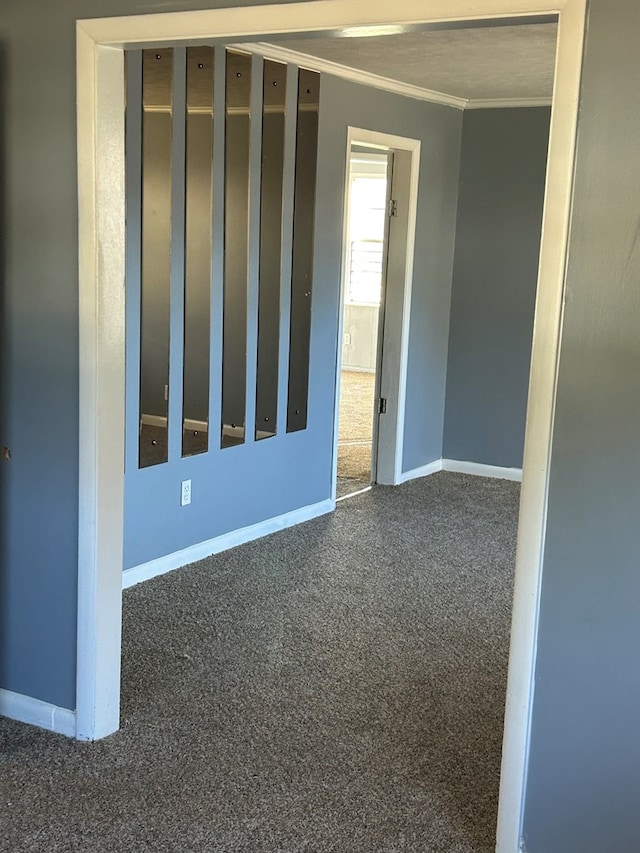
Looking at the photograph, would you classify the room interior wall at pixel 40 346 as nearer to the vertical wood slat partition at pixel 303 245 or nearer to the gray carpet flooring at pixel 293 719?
the gray carpet flooring at pixel 293 719

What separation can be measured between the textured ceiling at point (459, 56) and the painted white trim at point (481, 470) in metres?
2.47

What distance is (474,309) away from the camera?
6488 millimetres

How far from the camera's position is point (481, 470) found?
6.62 m

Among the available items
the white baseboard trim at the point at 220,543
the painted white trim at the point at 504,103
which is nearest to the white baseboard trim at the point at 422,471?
the white baseboard trim at the point at 220,543

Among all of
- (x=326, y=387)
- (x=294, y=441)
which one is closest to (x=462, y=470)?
(x=326, y=387)

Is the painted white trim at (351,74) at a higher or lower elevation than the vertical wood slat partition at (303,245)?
higher

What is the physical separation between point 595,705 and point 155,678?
1.70 m

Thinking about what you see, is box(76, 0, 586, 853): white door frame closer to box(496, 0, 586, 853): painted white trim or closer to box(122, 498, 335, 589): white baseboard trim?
box(496, 0, 586, 853): painted white trim

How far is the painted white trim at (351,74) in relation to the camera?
14.8 ft

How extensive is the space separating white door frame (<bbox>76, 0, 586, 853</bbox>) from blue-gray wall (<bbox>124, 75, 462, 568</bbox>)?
130 cm

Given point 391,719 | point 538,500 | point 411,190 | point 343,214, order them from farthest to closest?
1. point 411,190
2. point 343,214
3. point 391,719
4. point 538,500

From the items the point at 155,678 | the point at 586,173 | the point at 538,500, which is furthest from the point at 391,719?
the point at 586,173

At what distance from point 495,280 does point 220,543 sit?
2.85m

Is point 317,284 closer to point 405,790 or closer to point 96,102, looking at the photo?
point 96,102
